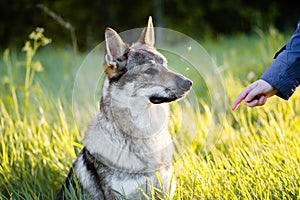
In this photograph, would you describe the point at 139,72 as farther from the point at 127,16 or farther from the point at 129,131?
the point at 127,16

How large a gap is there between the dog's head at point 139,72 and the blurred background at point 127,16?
9.61 m

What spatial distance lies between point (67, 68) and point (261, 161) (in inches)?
163

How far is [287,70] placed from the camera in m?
2.16

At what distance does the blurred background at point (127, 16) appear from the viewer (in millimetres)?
12452

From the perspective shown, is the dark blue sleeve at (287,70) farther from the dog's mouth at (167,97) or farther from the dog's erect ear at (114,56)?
the dog's erect ear at (114,56)

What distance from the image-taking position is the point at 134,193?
2531 millimetres

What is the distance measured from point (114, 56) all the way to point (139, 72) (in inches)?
7.1

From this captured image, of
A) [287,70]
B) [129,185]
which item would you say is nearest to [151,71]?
[129,185]

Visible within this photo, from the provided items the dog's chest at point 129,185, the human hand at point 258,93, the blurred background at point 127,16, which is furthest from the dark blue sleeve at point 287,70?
the blurred background at point 127,16

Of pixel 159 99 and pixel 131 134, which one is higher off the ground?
pixel 159 99

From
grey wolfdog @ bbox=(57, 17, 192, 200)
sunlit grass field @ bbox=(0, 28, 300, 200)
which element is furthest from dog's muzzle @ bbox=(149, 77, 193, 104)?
sunlit grass field @ bbox=(0, 28, 300, 200)

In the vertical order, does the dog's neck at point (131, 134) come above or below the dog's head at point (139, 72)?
below

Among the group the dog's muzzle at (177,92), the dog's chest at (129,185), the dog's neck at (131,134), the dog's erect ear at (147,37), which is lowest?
the dog's chest at (129,185)

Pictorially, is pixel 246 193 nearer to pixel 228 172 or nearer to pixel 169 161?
pixel 228 172
